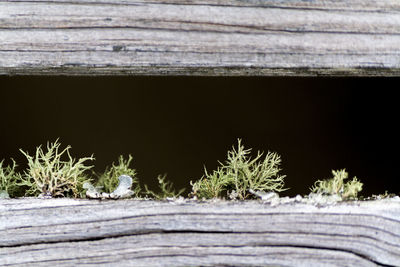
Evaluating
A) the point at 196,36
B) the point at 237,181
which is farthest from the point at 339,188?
the point at 196,36

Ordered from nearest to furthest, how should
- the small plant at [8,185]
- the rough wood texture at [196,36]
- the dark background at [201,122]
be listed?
1. the rough wood texture at [196,36]
2. the small plant at [8,185]
3. the dark background at [201,122]

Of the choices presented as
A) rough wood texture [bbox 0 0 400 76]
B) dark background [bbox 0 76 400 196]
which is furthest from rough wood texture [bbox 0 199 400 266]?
dark background [bbox 0 76 400 196]

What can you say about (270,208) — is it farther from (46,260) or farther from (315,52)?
(46,260)

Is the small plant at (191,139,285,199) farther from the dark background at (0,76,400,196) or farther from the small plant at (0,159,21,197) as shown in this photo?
the dark background at (0,76,400,196)

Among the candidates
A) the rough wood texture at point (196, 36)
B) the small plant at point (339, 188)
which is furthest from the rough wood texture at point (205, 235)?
the rough wood texture at point (196, 36)

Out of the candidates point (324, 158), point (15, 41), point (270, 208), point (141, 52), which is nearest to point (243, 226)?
point (270, 208)

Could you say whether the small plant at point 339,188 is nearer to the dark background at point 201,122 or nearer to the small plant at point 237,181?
the small plant at point 237,181
